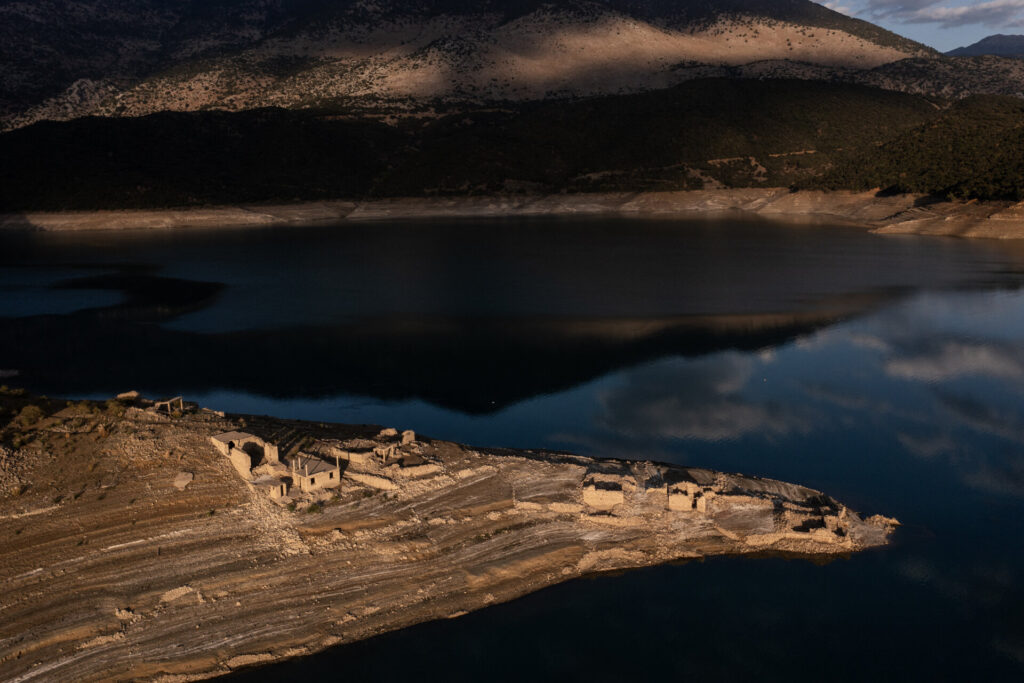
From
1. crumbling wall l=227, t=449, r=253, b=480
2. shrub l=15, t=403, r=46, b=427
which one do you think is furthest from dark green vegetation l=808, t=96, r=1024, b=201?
shrub l=15, t=403, r=46, b=427

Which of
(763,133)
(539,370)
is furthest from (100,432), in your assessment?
(763,133)

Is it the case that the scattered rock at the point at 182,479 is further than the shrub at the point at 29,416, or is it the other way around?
the shrub at the point at 29,416

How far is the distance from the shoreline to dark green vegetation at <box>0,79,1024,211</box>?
284 centimetres

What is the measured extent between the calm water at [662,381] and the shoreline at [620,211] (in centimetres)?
885

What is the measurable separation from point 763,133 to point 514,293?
10049 cm

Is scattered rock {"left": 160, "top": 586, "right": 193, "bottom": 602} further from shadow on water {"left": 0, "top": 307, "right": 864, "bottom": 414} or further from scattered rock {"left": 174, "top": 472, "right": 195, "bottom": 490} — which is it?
shadow on water {"left": 0, "top": 307, "right": 864, "bottom": 414}

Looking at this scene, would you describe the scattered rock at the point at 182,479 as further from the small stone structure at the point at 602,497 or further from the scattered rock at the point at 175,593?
the small stone structure at the point at 602,497

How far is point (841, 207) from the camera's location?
109m

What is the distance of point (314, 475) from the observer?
72.1 feet

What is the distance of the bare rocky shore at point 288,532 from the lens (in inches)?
701

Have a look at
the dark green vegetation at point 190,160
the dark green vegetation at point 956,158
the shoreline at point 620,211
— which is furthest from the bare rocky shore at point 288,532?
the dark green vegetation at point 190,160

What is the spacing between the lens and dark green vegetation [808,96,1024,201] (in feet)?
298

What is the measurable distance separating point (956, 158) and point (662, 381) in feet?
291

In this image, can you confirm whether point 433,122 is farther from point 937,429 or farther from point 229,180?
point 937,429
